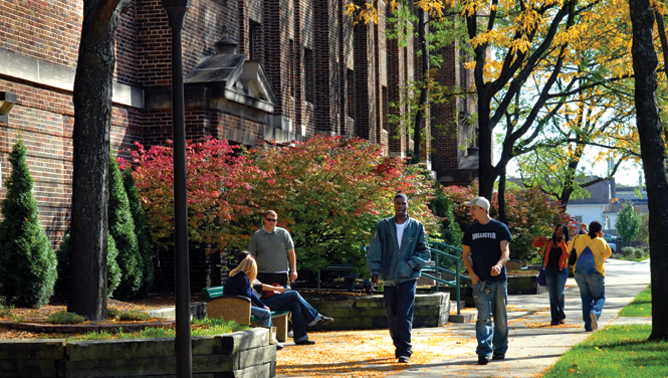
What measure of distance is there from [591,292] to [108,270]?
23.7 feet

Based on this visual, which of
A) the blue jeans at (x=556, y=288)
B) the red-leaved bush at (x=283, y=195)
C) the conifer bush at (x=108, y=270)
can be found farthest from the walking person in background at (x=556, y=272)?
the conifer bush at (x=108, y=270)

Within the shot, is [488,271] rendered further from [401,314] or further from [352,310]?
[352,310]

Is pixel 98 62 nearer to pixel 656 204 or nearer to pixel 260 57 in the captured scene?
pixel 656 204

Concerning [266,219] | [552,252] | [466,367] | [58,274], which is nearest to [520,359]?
[466,367]

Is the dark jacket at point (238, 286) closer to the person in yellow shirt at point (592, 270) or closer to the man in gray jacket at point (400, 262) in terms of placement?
the man in gray jacket at point (400, 262)

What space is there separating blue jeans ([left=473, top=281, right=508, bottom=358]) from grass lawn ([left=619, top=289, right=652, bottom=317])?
7022mm

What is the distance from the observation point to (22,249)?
11.6 meters

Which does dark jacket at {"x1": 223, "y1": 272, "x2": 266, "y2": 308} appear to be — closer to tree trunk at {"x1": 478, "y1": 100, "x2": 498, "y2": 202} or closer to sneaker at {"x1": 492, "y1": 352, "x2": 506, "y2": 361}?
sneaker at {"x1": 492, "y1": 352, "x2": 506, "y2": 361}

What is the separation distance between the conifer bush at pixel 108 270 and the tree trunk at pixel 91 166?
309 cm

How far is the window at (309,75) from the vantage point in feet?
85.7

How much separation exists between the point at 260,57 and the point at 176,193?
641 inches

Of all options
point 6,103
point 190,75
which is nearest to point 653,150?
point 6,103

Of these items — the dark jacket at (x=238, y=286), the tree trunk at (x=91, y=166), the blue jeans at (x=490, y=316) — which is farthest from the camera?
the dark jacket at (x=238, y=286)

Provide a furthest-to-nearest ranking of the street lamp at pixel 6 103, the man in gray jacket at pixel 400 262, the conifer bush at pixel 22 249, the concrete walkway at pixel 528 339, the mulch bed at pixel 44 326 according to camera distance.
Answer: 1. the street lamp at pixel 6 103
2. the conifer bush at pixel 22 249
3. the man in gray jacket at pixel 400 262
4. the concrete walkway at pixel 528 339
5. the mulch bed at pixel 44 326
